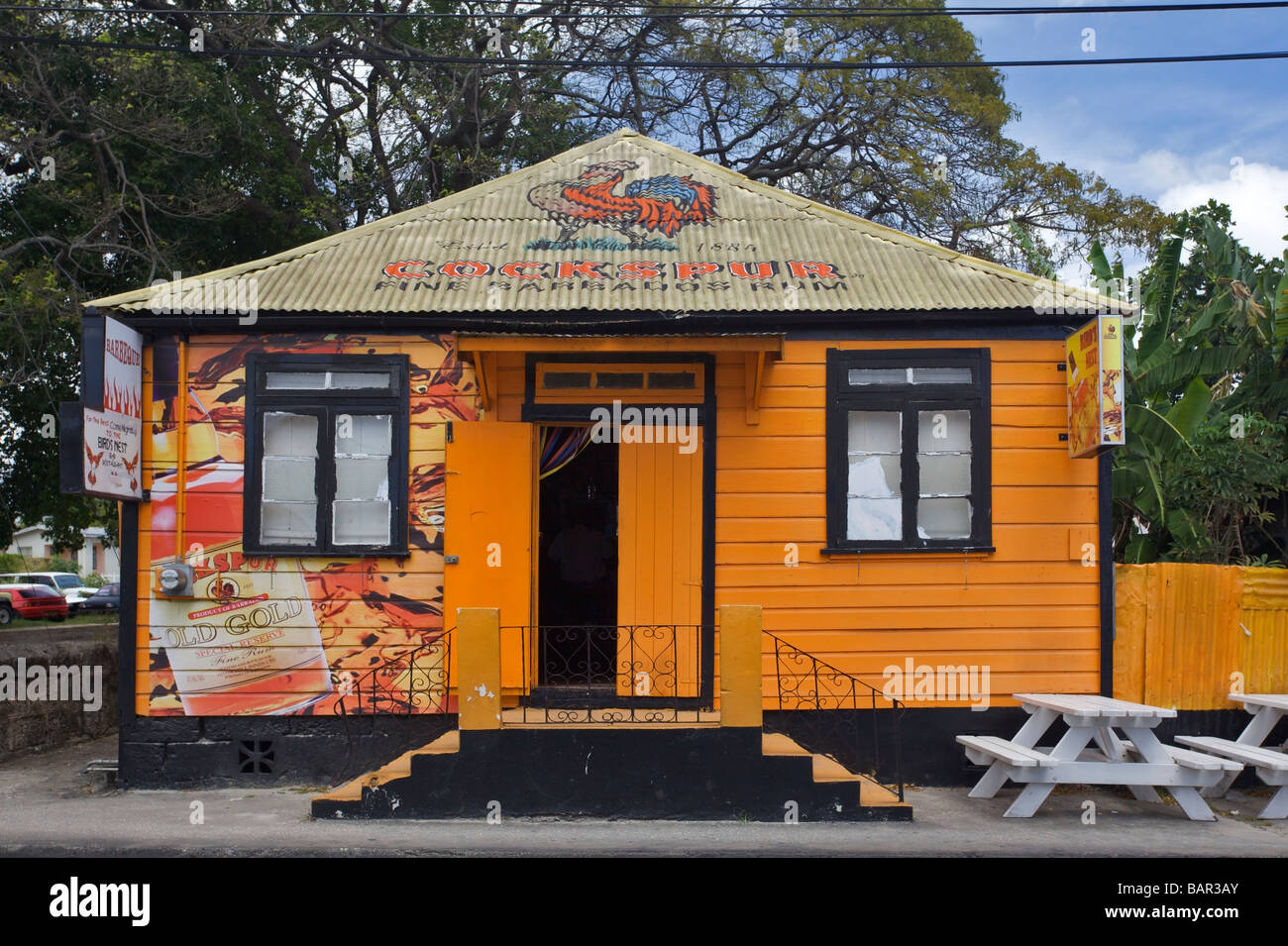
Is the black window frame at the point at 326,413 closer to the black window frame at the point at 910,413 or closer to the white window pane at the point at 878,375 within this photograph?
the black window frame at the point at 910,413

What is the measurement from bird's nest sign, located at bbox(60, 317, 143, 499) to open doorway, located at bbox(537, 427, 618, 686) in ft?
11.9

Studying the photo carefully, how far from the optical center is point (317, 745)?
32.3 ft

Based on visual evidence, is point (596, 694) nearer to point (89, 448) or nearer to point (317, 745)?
point (317, 745)

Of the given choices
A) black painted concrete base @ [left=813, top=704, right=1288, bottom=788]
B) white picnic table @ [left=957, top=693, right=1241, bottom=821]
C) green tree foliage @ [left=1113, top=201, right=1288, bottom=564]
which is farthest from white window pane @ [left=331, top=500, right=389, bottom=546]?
green tree foliage @ [left=1113, top=201, right=1288, bottom=564]

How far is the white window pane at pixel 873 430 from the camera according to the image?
10109mm

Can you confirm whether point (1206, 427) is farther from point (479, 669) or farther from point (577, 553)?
point (479, 669)

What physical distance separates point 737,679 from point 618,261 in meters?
4.34

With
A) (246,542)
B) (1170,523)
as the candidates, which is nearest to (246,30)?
(246,542)

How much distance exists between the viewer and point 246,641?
9.83 meters

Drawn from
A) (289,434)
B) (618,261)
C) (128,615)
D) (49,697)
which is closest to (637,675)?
(289,434)

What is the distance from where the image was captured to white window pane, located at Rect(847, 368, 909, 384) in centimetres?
1011

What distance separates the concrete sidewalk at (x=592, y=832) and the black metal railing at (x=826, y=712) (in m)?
0.57

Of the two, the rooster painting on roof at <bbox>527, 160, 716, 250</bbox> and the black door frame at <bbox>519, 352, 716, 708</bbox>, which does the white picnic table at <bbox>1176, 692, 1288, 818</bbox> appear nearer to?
the black door frame at <bbox>519, 352, 716, 708</bbox>
